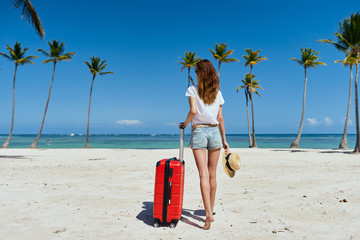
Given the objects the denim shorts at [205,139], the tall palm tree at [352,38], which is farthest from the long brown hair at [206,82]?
the tall palm tree at [352,38]

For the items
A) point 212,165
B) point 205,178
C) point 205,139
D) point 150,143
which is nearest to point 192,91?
point 205,139

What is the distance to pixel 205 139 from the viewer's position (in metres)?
3.51

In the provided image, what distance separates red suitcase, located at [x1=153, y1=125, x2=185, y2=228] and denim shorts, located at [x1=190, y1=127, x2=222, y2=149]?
36cm

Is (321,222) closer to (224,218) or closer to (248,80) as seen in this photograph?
(224,218)

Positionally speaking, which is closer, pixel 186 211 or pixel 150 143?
pixel 186 211

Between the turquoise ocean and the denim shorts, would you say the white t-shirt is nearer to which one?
the denim shorts

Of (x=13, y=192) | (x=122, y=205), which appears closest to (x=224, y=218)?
(x=122, y=205)

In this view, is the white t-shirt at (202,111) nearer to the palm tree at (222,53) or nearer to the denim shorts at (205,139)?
the denim shorts at (205,139)

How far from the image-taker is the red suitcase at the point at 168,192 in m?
3.53

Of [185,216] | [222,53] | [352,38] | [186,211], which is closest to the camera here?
[185,216]

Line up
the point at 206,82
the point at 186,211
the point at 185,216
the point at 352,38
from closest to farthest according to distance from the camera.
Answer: the point at 206,82
the point at 185,216
the point at 186,211
the point at 352,38

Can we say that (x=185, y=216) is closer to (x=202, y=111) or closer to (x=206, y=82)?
(x=202, y=111)

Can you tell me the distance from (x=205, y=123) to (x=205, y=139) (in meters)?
0.22

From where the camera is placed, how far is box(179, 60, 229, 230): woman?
352 centimetres
